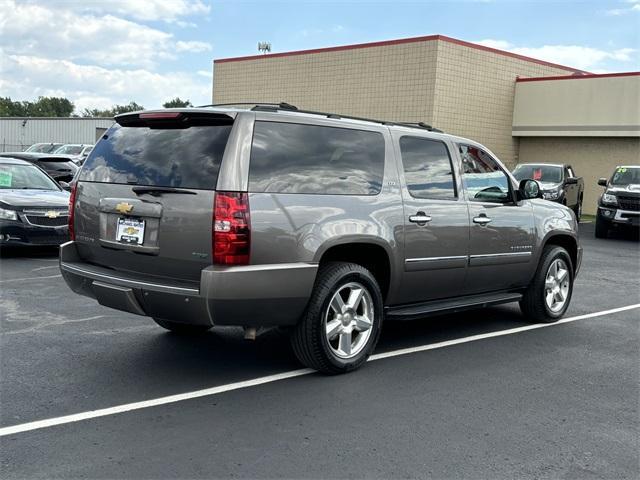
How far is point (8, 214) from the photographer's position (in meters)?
10.3

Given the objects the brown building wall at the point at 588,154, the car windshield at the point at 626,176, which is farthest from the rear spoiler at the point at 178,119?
the brown building wall at the point at 588,154

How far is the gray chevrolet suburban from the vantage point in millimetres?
4680

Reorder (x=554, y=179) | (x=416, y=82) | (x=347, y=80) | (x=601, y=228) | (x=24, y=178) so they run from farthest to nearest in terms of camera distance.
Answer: (x=347, y=80) → (x=416, y=82) → (x=554, y=179) → (x=601, y=228) → (x=24, y=178)

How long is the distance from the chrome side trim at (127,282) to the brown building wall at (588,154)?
22.9 metres

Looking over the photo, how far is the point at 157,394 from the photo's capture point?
4742 mm

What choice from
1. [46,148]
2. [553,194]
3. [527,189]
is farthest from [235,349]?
[46,148]

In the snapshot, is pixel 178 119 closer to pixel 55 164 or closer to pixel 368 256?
pixel 368 256

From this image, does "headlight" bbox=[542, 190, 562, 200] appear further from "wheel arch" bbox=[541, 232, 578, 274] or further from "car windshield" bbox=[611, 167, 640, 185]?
"wheel arch" bbox=[541, 232, 578, 274]

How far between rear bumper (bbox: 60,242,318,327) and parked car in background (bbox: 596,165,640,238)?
13.8 metres

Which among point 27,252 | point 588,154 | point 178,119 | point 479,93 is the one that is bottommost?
point 27,252

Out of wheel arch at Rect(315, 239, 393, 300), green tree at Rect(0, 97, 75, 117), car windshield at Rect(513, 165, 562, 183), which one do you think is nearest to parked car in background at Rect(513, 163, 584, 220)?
car windshield at Rect(513, 165, 562, 183)

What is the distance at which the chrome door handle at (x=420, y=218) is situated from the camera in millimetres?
5756

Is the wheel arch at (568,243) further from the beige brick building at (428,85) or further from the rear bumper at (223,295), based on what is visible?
the beige brick building at (428,85)

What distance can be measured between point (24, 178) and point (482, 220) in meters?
8.27
